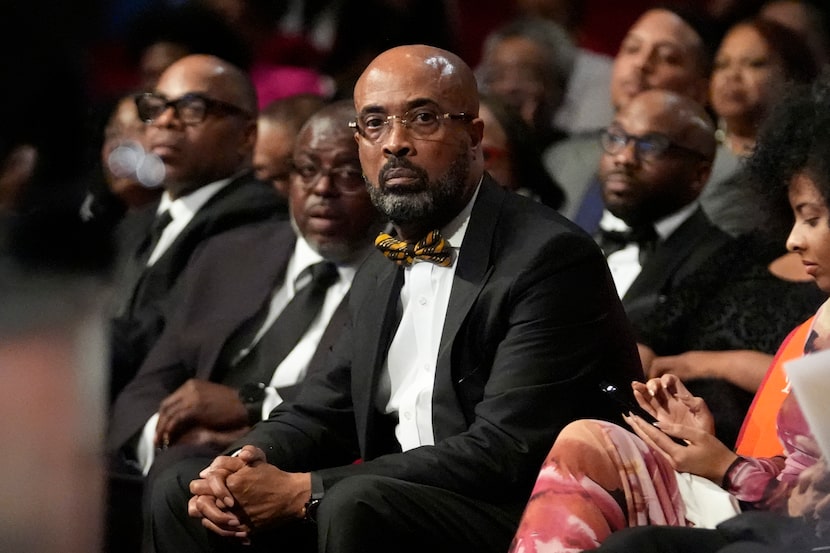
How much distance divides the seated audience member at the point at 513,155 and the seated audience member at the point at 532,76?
56 cm

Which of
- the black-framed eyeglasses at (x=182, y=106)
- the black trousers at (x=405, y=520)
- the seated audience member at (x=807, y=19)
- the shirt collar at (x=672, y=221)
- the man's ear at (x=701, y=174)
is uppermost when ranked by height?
the seated audience member at (x=807, y=19)

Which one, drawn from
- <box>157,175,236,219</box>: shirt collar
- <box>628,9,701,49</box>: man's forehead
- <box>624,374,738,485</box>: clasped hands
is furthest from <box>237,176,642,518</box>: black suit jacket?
<box>628,9,701,49</box>: man's forehead

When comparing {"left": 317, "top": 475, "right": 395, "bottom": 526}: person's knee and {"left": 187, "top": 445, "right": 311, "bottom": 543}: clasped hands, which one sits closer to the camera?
{"left": 317, "top": 475, "right": 395, "bottom": 526}: person's knee

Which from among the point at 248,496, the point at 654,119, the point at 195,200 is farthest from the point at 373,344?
the point at 195,200

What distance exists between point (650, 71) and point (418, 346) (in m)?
1.99

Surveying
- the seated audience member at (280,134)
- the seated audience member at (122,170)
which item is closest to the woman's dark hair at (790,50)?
the seated audience member at (280,134)

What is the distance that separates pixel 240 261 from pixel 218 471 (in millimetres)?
1232

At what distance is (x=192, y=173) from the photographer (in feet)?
15.1

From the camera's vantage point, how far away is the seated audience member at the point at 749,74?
4.56 meters

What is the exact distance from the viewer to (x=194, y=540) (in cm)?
320

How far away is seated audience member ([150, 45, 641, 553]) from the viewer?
2.88 metres

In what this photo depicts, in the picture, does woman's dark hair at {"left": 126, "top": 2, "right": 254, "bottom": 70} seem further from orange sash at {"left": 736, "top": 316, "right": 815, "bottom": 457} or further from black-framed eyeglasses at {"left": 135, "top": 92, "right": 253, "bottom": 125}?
orange sash at {"left": 736, "top": 316, "right": 815, "bottom": 457}

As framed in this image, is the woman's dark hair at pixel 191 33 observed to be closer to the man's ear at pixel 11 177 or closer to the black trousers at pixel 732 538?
the man's ear at pixel 11 177

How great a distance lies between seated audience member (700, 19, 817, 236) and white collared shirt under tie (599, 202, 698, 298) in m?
0.49
